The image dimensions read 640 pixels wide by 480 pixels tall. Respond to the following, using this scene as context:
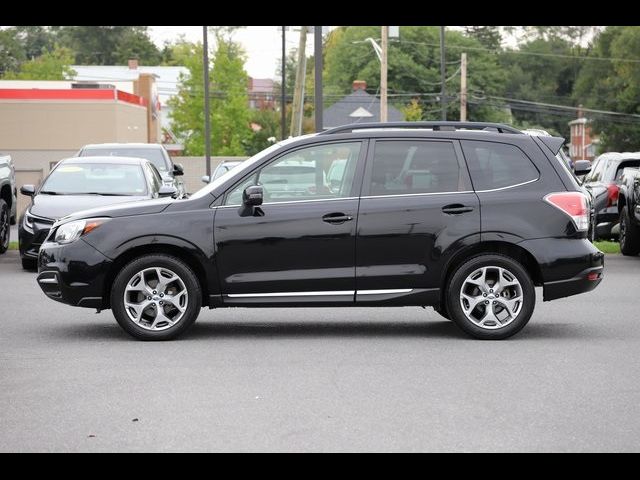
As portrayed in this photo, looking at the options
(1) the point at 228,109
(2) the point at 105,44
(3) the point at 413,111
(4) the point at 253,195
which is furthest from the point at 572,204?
(2) the point at 105,44

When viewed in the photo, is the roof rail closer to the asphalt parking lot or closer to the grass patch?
the asphalt parking lot

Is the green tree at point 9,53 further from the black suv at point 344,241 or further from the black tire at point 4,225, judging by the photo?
the black suv at point 344,241

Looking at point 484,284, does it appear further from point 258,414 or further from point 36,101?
point 36,101

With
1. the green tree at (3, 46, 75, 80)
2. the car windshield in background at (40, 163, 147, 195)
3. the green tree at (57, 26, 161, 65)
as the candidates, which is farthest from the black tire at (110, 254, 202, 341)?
the green tree at (57, 26, 161, 65)

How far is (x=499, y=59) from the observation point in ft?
386

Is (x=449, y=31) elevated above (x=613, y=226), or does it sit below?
above

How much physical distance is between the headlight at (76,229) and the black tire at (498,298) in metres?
2.99

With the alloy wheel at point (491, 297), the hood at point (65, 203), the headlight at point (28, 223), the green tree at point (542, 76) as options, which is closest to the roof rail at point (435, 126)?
the alloy wheel at point (491, 297)

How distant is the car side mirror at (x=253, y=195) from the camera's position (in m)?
10.4

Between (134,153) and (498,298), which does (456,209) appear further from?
(134,153)
